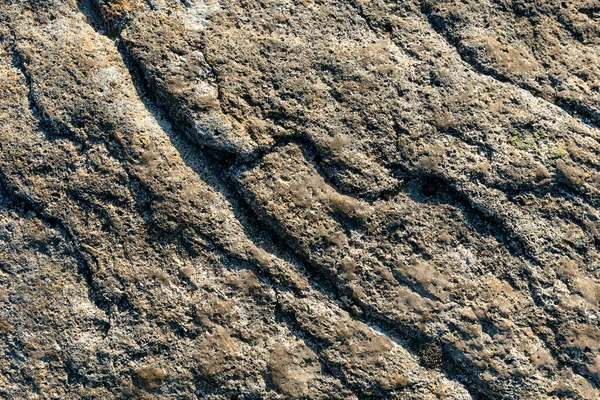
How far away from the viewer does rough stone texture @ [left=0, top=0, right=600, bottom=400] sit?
166cm

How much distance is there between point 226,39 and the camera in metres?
1.69

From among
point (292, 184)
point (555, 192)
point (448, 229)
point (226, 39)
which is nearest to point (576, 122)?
point (555, 192)

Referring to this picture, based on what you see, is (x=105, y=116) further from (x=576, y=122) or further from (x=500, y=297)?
(x=576, y=122)

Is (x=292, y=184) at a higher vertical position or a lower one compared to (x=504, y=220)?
lower

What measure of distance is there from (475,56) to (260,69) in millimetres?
684

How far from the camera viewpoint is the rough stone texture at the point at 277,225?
5.45 ft

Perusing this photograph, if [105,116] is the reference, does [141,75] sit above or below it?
above

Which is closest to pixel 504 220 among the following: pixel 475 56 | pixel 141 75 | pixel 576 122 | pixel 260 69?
pixel 576 122

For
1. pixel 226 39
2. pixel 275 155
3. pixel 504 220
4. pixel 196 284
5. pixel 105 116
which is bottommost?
pixel 196 284

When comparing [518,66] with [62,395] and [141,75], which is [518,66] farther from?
[62,395]

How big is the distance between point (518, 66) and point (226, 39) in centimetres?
93

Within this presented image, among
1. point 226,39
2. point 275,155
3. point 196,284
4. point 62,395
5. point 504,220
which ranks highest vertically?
point 226,39

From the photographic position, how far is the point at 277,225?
65.7 inches

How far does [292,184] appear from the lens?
1.67 m
